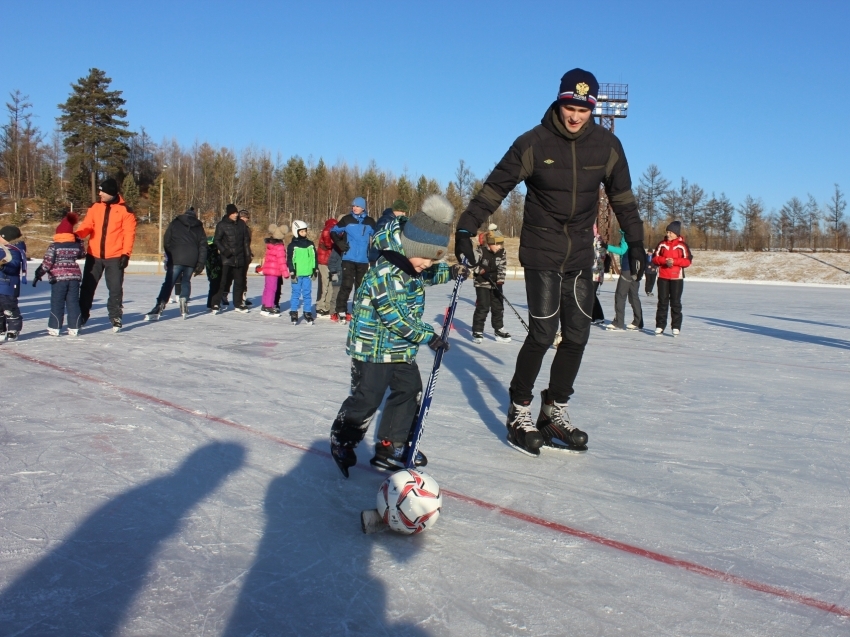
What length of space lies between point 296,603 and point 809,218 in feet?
244

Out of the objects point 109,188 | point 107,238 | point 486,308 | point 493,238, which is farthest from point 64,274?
point 493,238

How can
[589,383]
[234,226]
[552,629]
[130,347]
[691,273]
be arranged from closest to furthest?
[552,629], [589,383], [130,347], [234,226], [691,273]

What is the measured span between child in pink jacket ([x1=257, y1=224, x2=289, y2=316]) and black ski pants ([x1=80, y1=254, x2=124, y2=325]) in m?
3.08

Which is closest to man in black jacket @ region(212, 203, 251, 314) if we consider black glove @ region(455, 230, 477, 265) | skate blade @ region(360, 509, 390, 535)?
black glove @ region(455, 230, 477, 265)

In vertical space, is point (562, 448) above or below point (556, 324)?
below

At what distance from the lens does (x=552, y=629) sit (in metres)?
2.22

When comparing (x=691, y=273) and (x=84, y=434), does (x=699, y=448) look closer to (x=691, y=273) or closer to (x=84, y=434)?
(x=84, y=434)

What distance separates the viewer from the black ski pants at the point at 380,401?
359 cm

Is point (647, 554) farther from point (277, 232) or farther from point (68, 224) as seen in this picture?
point (277, 232)

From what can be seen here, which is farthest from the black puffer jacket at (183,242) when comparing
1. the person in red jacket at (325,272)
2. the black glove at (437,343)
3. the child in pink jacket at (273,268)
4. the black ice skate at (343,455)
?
the black glove at (437,343)

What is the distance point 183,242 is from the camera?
10.8m

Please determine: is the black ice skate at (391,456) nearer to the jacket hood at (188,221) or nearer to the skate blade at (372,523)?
the skate blade at (372,523)

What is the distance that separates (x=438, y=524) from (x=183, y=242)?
8.76 metres

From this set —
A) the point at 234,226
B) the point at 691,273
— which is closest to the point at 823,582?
the point at 234,226
